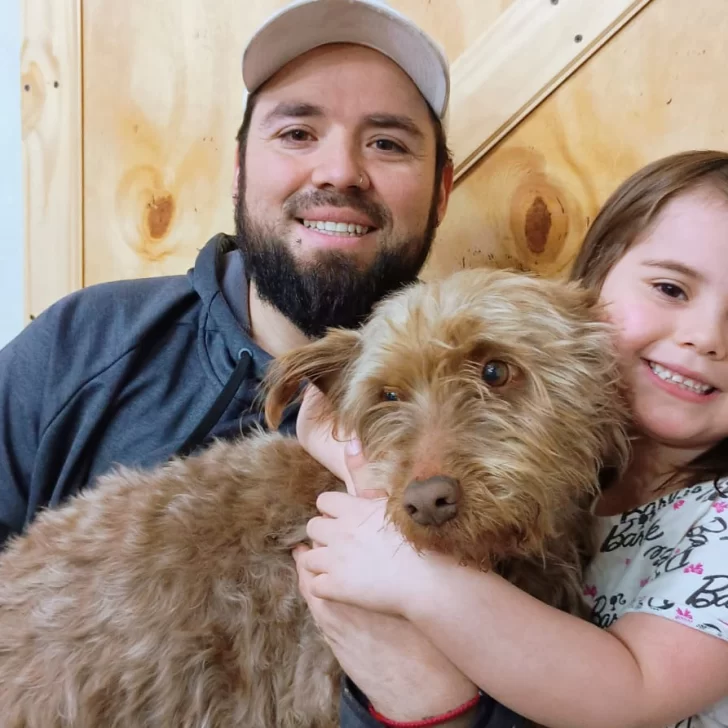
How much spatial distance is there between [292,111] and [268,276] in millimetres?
459

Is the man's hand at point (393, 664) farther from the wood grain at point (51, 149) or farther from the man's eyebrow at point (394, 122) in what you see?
the wood grain at point (51, 149)

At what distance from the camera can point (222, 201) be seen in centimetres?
270

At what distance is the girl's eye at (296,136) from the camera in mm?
1981

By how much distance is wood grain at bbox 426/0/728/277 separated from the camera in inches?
77.4

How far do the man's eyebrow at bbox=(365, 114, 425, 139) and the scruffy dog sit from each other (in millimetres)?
705

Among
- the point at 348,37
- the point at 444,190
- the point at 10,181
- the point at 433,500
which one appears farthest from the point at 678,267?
the point at 10,181

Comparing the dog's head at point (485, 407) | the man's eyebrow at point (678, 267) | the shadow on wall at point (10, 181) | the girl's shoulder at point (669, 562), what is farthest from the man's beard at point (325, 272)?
the shadow on wall at point (10, 181)

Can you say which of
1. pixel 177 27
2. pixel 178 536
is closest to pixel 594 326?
pixel 178 536

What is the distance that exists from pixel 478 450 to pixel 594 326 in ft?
1.24

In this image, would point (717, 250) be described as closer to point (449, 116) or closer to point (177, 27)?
point (449, 116)

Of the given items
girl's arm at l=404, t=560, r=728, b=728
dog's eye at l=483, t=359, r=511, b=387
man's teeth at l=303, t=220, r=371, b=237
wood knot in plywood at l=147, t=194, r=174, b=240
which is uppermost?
man's teeth at l=303, t=220, r=371, b=237

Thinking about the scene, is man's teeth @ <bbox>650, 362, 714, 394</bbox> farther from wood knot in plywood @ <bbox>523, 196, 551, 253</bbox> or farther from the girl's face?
wood knot in plywood @ <bbox>523, 196, 551, 253</bbox>

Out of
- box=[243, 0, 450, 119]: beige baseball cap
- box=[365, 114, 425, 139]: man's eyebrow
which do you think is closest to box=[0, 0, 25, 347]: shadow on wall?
box=[243, 0, 450, 119]: beige baseball cap

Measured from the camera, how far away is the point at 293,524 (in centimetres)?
144
